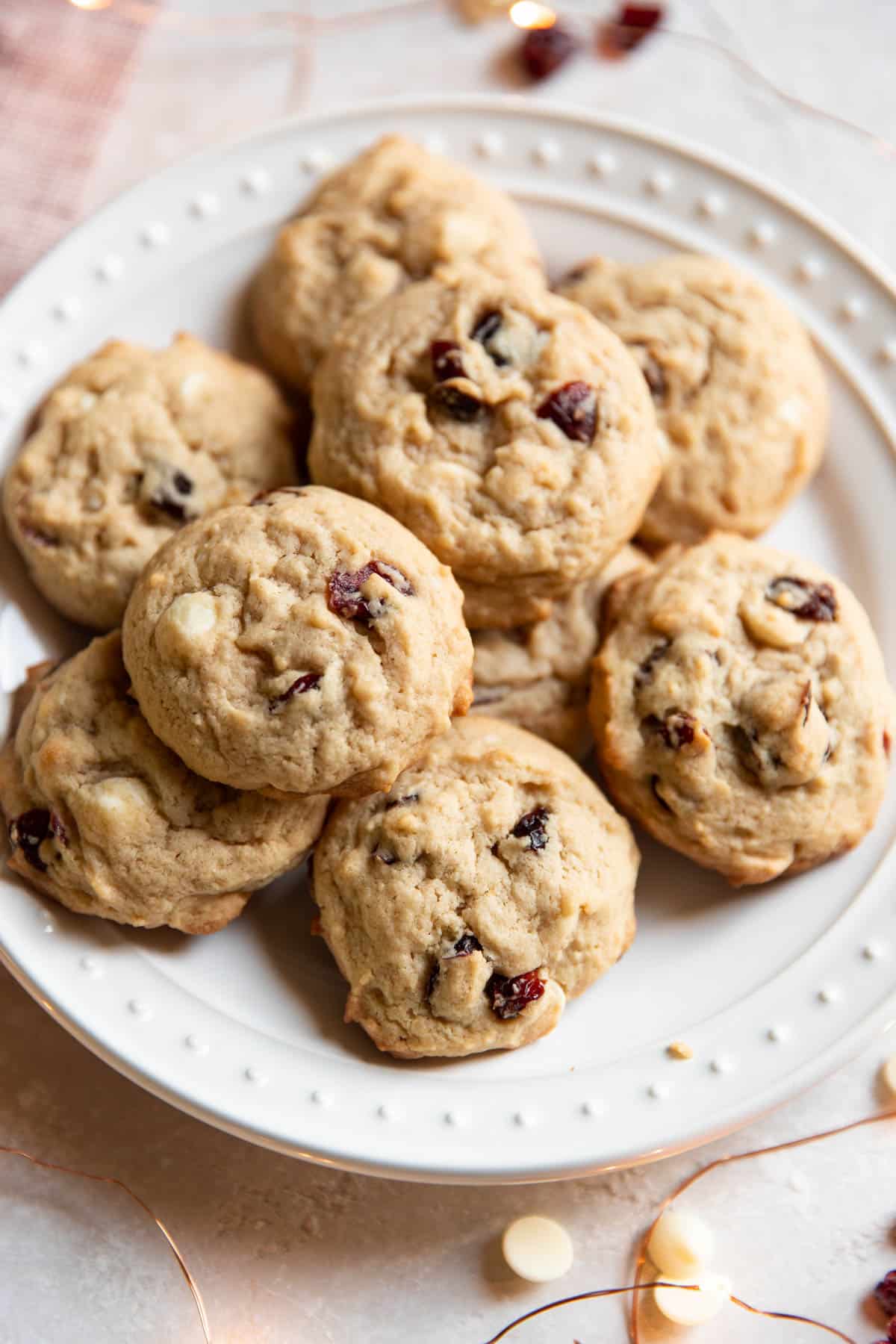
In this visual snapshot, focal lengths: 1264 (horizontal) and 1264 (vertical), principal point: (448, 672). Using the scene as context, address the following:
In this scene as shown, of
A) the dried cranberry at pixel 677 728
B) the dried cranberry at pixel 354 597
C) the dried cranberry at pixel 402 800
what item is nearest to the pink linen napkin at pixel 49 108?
the dried cranberry at pixel 354 597

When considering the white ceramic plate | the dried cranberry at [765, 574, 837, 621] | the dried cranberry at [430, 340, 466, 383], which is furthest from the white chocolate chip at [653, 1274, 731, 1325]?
the dried cranberry at [430, 340, 466, 383]

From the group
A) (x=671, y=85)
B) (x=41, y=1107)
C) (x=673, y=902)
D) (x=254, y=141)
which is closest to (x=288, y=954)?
(x=41, y=1107)

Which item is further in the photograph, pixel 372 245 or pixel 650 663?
pixel 372 245

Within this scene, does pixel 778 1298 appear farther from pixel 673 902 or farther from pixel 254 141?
pixel 254 141

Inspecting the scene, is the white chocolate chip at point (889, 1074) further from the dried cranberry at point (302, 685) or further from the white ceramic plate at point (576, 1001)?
the dried cranberry at point (302, 685)

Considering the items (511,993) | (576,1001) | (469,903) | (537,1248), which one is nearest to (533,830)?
(469,903)

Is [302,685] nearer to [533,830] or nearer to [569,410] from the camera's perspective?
[533,830]
